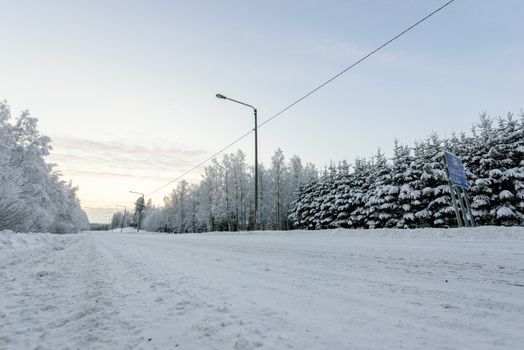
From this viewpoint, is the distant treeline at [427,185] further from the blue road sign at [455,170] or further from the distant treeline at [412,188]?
the blue road sign at [455,170]

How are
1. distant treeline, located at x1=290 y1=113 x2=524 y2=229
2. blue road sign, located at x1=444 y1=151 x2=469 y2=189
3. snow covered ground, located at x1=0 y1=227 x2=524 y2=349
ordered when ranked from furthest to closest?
1. distant treeline, located at x1=290 y1=113 x2=524 y2=229
2. blue road sign, located at x1=444 y1=151 x2=469 y2=189
3. snow covered ground, located at x1=0 y1=227 x2=524 y2=349

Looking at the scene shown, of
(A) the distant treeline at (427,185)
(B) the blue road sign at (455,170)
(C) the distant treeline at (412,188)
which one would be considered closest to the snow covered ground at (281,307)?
(B) the blue road sign at (455,170)

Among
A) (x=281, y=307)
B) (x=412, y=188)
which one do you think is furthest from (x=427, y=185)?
(x=281, y=307)

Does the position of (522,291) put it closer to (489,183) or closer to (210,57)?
(210,57)

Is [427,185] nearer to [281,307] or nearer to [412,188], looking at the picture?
[412,188]

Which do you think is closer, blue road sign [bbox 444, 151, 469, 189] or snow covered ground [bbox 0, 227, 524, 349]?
→ snow covered ground [bbox 0, 227, 524, 349]

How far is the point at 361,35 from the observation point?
1123 cm

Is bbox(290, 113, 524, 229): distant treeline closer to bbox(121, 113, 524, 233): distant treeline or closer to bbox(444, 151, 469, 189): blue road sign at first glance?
bbox(121, 113, 524, 233): distant treeline

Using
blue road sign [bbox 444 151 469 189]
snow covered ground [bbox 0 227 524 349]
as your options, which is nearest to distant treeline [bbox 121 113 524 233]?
blue road sign [bbox 444 151 469 189]

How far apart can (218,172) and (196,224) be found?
16770mm

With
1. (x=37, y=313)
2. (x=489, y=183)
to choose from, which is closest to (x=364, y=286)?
(x=37, y=313)

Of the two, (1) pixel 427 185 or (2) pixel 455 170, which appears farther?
(1) pixel 427 185

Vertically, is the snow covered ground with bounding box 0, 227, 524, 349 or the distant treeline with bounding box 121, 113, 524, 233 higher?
the distant treeline with bounding box 121, 113, 524, 233

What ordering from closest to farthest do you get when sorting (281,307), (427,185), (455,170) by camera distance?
(281,307)
(455,170)
(427,185)
